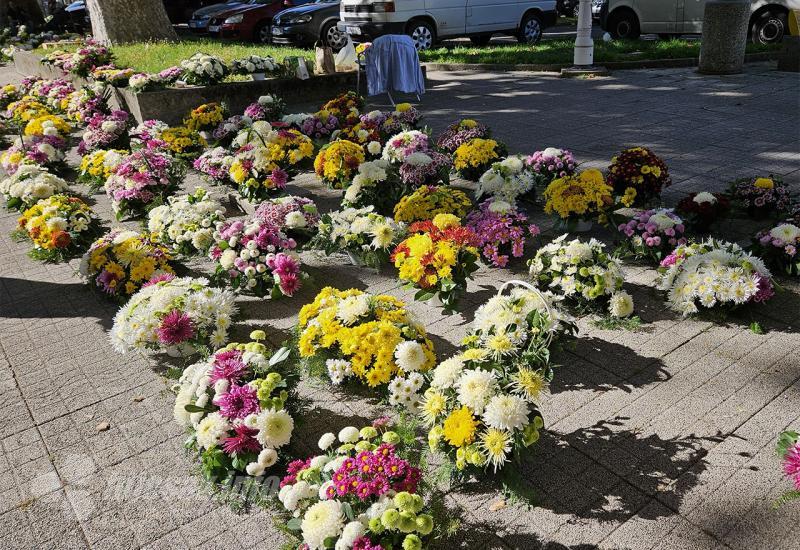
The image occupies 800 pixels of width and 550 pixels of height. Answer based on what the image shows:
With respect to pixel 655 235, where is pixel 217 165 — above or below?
above

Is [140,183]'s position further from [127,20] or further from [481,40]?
[481,40]

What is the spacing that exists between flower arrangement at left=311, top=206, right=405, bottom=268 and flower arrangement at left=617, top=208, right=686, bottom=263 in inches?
63.0

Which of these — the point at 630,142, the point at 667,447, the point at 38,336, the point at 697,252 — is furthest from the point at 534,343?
the point at 630,142

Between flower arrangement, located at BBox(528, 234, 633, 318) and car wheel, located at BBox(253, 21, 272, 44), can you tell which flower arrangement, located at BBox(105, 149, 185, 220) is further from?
car wheel, located at BBox(253, 21, 272, 44)

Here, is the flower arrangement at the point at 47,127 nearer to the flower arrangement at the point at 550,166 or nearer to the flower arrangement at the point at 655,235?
the flower arrangement at the point at 550,166

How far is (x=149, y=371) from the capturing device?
13.1 ft

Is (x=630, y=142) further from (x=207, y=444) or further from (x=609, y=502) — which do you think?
(x=207, y=444)

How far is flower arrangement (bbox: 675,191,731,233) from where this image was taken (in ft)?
16.2

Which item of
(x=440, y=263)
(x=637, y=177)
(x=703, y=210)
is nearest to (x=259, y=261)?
(x=440, y=263)

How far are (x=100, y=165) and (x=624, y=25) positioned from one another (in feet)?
41.0

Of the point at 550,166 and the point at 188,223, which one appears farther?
the point at 550,166

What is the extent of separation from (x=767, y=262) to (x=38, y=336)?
4.82 meters

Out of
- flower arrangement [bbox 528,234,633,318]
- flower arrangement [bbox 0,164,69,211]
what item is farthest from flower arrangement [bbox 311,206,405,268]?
flower arrangement [bbox 0,164,69,211]

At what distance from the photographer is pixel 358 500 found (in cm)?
245
